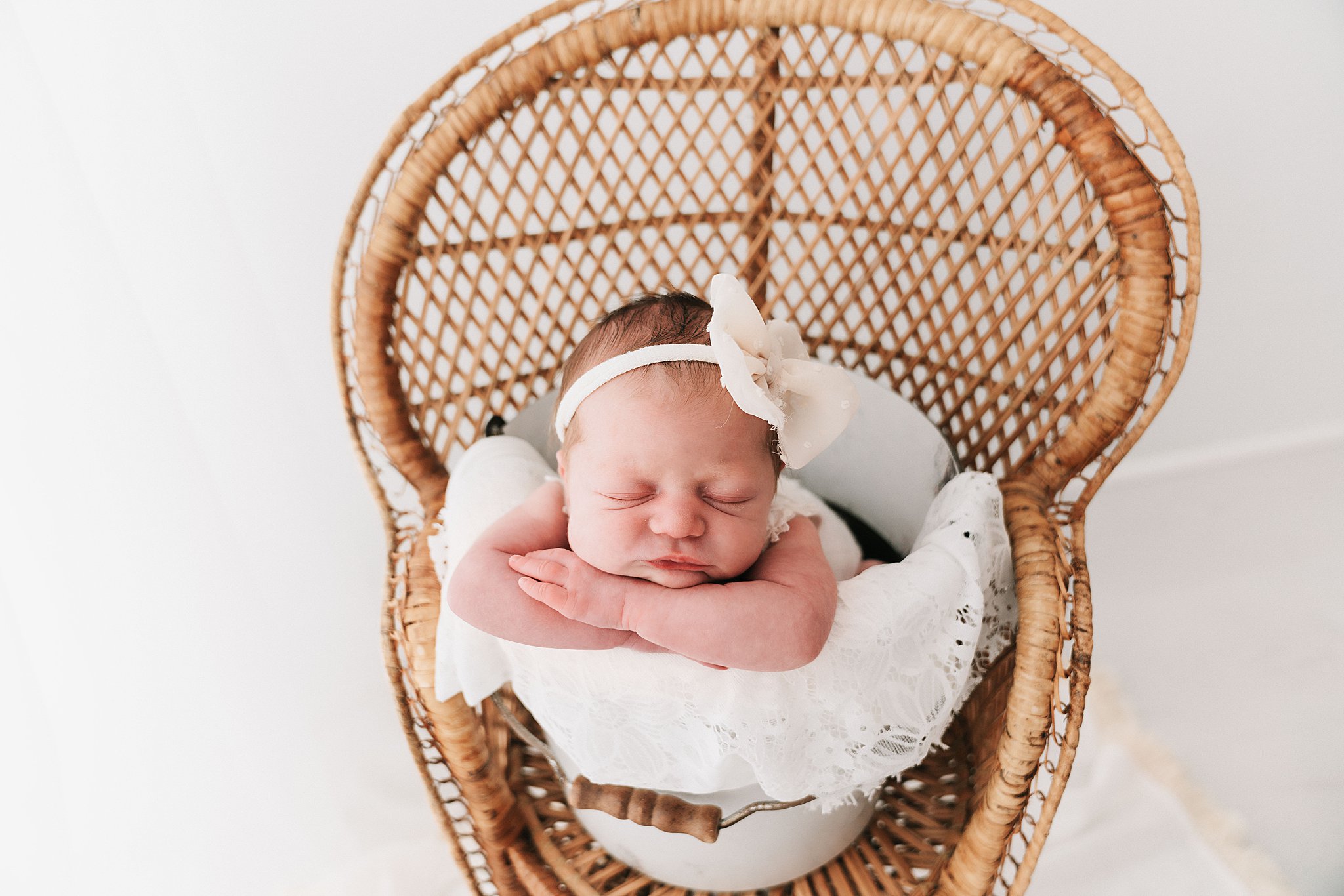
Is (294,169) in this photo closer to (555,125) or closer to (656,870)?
(555,125)

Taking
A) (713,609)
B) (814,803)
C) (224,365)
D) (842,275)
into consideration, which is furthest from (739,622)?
(224,365)

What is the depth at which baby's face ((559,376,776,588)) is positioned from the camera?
757 millimetres

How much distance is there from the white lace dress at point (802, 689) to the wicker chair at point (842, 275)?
6 cm

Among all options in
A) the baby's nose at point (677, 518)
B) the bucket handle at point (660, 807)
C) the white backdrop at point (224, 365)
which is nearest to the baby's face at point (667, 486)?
the baby's nose at point (677, 518)

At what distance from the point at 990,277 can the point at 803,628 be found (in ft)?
3.11

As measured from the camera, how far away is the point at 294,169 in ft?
3.96

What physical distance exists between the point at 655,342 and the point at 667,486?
5.2 inches

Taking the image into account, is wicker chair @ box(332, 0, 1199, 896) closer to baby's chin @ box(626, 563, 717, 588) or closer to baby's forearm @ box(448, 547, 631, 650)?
baby's forearm @ box(448, 547, 631, 650)

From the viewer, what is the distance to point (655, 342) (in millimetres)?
799

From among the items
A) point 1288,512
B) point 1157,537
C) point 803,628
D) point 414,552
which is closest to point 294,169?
point 414,552

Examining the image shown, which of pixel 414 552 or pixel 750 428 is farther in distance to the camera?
pixel 414 552

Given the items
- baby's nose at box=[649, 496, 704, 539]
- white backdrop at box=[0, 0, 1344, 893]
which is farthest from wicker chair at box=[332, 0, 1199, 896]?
baby's nose at box=[649, 496, 704, 539]

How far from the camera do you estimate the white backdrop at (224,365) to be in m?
0.91

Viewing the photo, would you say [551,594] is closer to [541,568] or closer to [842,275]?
[541,568]
